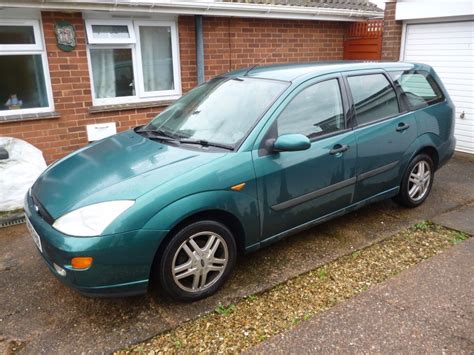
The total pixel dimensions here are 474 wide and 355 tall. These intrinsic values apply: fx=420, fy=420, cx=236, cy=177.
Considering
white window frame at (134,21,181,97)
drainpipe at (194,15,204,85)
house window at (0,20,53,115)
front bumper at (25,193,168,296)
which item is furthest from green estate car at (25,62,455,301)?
drainpipe at (194,15,204,85)

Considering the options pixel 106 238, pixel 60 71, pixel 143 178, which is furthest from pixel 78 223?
pixel 60 71

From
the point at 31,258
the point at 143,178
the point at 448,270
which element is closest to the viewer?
the point at 143,178

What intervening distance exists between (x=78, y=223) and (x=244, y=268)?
1.50 m

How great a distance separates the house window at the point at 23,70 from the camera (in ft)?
17.8

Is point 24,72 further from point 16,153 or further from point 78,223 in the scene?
point 78,223

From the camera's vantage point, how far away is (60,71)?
573 centimetres

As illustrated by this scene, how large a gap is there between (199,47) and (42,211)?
4.56 meters

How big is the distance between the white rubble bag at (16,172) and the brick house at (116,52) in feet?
1.84

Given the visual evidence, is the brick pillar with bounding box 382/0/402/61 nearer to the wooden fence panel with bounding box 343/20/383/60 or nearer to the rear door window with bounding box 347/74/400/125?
the wooden fence panel with bounding box 343/20/383/60

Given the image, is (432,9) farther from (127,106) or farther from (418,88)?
(127,106)

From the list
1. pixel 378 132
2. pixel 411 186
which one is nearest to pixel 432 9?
pixel 411 186

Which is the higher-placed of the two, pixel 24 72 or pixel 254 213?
pixel 24 72

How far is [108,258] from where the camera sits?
104 inches

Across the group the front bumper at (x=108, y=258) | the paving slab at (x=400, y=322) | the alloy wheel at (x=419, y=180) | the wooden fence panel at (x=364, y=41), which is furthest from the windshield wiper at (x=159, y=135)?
the wooden fence panel at (x=364, y=41)
